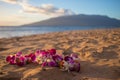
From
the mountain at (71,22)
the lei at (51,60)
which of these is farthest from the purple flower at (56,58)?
the mountain at (71,22)

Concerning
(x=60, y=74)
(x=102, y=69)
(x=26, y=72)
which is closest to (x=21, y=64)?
(x=26, y=72)

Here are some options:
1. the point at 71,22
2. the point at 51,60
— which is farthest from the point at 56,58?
the point at 71,22

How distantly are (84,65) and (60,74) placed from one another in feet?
3.33

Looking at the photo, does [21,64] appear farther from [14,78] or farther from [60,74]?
[60,74]

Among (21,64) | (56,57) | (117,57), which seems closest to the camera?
(56,57)

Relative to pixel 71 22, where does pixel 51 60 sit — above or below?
above

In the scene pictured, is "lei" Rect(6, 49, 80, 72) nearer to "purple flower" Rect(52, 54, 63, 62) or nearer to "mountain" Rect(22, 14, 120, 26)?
"purple flower" Rect(52, 54, 63, 62)

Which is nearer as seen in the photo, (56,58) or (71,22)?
(56,58)

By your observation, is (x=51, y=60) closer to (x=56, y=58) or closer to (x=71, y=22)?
(x=56, y=58)

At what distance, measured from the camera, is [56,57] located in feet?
13.6

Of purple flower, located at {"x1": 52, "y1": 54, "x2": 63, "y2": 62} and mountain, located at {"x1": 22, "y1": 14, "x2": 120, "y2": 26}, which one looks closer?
purple flower, located at {"x1": 52, "y1": 54, "x2": 63, "y2": 62}

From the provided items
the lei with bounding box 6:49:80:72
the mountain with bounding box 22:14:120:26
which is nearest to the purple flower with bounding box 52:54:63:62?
the lei with bounding box 6:49:80:72

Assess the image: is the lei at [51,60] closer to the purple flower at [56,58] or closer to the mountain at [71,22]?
the purple flower at [56,58]

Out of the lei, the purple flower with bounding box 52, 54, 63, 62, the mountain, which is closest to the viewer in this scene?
the lei
